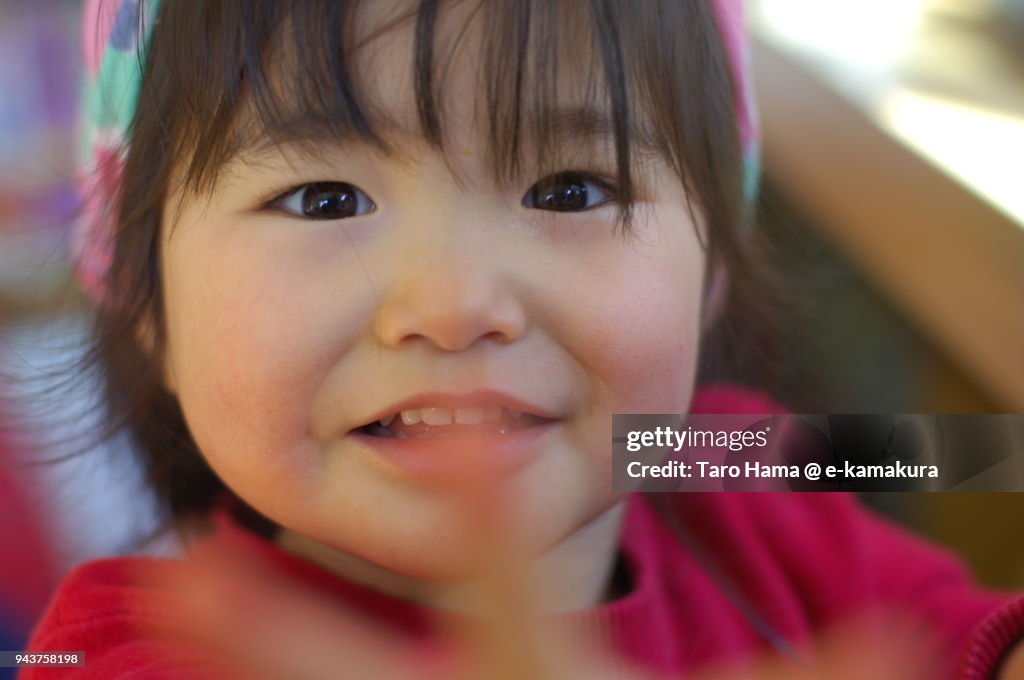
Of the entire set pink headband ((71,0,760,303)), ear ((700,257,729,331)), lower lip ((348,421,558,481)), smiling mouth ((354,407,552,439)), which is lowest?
lower lip ((348,421,558,481))

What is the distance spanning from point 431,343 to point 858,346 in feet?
2.57

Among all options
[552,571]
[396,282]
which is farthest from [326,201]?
[552,571]

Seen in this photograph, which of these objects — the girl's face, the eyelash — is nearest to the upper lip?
the girl's face

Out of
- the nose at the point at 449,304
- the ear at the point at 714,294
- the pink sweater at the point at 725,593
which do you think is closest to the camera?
the nose at the point at 449,304

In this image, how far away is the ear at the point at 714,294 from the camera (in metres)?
0.86

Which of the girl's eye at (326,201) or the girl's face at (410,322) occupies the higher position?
the girl's eye at (326,201)

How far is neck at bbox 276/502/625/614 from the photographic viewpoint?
30.0 inches

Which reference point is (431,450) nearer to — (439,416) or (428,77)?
(439,416)

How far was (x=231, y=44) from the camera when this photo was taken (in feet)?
2.04

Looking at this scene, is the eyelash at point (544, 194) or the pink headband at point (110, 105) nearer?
the eyelash at point (544, 194)

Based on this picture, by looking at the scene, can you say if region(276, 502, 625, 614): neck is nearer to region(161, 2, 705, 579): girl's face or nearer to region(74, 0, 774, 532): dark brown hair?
region(161, 2, 705, 579): girl's face

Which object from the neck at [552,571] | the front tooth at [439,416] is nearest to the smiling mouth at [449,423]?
the front tooth at [439,416]

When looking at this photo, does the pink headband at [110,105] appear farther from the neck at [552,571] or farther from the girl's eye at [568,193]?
the neck at [552,571]

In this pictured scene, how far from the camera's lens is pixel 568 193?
26.3 inches
